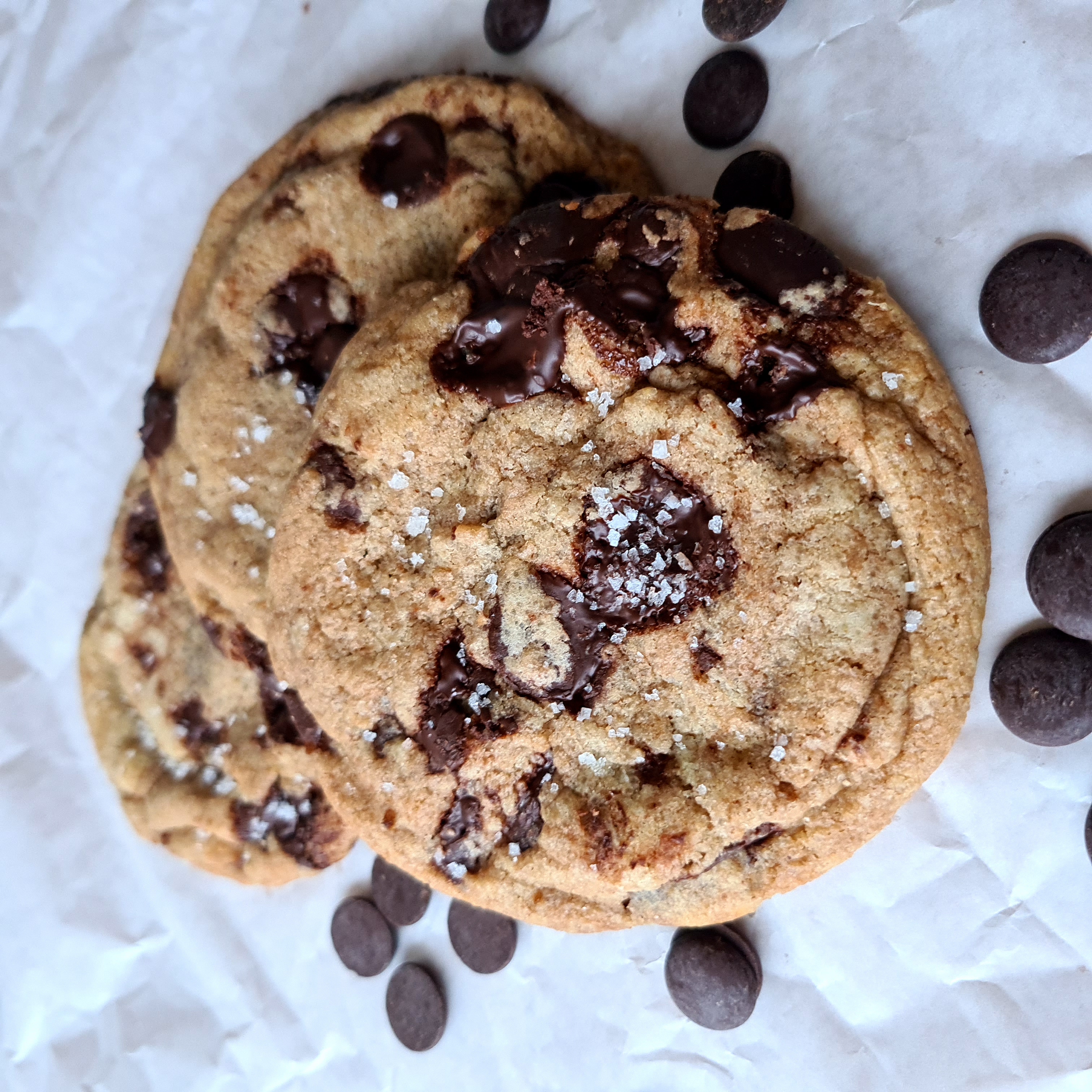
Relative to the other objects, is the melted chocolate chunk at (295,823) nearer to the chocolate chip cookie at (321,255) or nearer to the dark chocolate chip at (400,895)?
the dark chocolate chip at (400,895)

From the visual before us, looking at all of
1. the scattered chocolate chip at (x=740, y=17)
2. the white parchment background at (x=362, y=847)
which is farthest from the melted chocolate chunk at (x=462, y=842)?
the scattered chocolate chip at (x=740, y=17)

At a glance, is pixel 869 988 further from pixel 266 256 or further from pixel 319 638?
pixel 266 256

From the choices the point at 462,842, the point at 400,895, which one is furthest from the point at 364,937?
the point at 462,842

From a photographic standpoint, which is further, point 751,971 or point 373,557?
point 751,971

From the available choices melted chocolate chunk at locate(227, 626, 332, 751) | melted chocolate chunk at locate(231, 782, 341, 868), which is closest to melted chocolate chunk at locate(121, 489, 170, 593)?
melted chocolate chunk at locate(227, 626, 332, 751)

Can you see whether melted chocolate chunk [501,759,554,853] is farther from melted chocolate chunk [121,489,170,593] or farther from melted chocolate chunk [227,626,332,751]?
melted chocolate chunk [121,489,170,593]

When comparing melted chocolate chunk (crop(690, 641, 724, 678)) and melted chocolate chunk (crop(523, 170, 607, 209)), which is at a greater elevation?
melted chocolate chunk (crop(523, 170, 607, 209))

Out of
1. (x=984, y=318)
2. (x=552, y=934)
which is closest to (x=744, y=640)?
(x=984, y=318)
